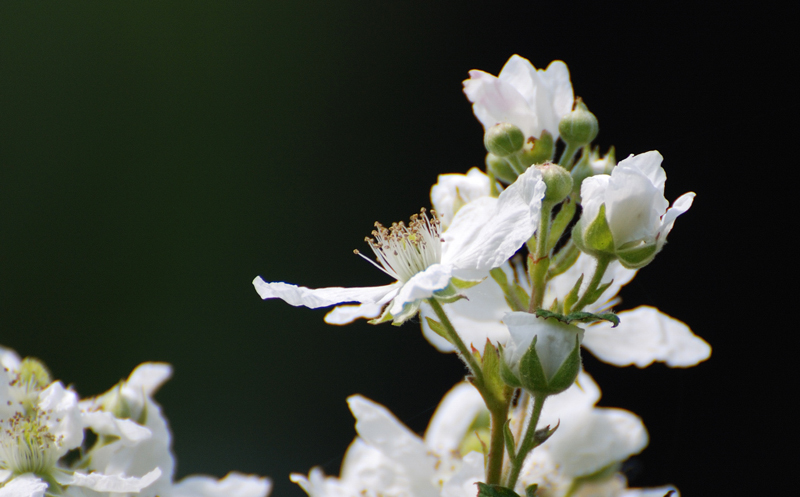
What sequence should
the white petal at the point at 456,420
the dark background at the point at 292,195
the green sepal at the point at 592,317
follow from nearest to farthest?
the green sepal at the point at 592,317 < the white petal at the point at 456,420 < the dark background at the point at 292,195

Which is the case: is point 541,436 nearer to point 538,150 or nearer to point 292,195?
point 538,150

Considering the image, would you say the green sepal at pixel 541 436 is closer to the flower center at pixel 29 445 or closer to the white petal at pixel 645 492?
the white petal at pixel 645 492


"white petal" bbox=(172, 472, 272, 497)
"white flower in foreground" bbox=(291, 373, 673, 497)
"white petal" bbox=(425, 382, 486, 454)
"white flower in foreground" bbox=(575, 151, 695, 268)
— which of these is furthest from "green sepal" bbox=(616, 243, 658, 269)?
"white petal" bbox=(172, 472, 272, 497)

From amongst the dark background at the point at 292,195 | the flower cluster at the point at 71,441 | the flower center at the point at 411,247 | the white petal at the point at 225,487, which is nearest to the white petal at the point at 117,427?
the flower cluster at the point at 71,441

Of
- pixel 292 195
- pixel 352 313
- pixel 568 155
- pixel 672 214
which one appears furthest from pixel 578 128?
pixel 292 195

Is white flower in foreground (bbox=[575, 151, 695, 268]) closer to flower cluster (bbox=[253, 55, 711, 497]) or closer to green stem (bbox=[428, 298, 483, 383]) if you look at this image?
flower cluster (bbox=[253, 55, 711, 497])

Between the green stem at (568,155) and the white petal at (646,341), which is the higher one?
the green stem at (568,155)

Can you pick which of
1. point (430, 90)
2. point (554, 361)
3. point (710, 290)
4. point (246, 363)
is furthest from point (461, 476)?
point (430, 90)

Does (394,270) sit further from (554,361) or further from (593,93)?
(593,93)
